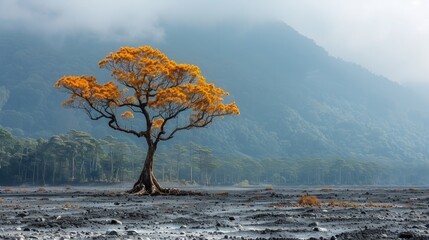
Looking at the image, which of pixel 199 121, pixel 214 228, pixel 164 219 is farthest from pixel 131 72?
pixel 214 228

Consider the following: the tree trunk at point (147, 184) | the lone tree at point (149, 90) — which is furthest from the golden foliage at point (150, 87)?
the tree trunk at point (147, 184)

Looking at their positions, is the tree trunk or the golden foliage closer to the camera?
the tree trunk

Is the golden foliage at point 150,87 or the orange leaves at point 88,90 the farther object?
the golden foliage at point 150,87

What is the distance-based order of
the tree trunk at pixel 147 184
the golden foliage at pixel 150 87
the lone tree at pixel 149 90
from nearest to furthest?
1. the tree trunk at pixel 147 184
2. the lone tree at pixel 149 90
3. the golden foliage at pixel 150 87

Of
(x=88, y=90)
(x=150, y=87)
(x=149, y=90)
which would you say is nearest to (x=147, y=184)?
(x=149, y=90)

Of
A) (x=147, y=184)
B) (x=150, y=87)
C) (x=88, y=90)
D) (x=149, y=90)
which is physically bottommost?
(x=147, y=184)

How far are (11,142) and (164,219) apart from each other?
157122mm

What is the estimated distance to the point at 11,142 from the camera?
6683 inches

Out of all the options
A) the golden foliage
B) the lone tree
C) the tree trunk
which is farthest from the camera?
the golden foliage

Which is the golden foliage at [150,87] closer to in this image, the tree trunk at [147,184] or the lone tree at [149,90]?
the lone tree at [149,90]

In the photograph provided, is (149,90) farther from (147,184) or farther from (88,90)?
(147,184)

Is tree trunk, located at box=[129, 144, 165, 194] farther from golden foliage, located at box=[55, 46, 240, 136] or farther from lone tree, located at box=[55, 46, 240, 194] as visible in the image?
golden foliage, located at box=[55, 46, 240, 136]

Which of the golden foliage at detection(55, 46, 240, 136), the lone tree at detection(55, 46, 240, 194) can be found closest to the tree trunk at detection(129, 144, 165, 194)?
the lone tree at detection(55, 46, 240, 194)

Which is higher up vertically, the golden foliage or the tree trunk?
the golden foliage
